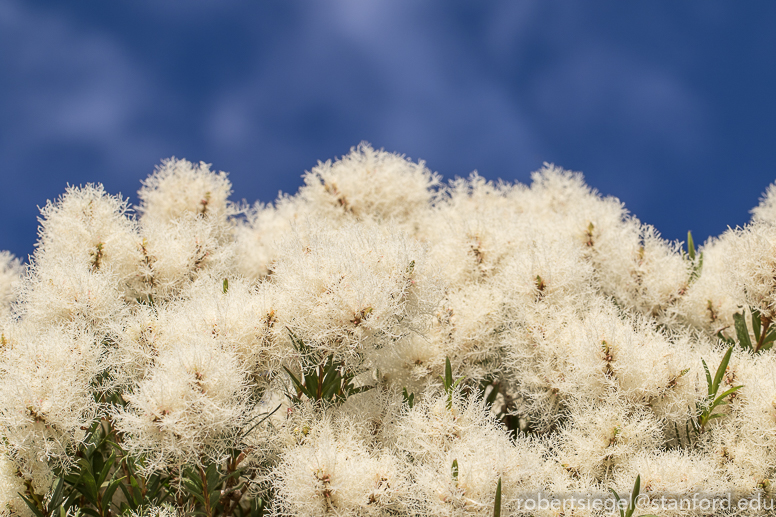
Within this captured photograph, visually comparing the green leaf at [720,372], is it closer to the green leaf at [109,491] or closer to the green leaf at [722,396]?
the green leaf at [722,396]

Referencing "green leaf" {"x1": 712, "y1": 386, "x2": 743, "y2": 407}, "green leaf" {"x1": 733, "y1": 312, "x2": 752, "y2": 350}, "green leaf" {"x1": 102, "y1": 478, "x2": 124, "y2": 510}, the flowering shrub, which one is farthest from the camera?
"green leaf" {"x1": 733, "y1": 312, "x2": 752, "y2": 350}

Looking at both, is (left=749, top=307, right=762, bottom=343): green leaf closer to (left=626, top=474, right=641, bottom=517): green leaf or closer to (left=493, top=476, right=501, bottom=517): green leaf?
(left=626, top=474, right=641, bottom=517): green leaf

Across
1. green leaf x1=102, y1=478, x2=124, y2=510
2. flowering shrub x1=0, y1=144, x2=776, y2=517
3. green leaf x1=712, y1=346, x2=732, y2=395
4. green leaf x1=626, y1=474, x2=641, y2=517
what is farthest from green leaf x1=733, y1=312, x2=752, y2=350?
green leaf x1=102, y1=478, x2=124, y2=510

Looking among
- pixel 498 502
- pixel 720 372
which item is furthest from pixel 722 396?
pixel 498 502

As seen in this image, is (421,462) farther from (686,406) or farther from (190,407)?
(686,406)

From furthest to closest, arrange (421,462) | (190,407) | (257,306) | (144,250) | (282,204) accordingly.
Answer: (282,204) → (144,250) → (257,306) → (421,462) → (190,407)

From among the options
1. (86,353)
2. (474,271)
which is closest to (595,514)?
(474,271)

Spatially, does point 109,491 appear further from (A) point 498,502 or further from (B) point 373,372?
(A) point 498,502

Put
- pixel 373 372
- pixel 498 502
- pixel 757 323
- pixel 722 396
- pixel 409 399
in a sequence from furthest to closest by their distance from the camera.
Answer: pixel 373 372 < pixel 757 323 < pixel 409 399 < pixel 722 396 < pixel 498 502
